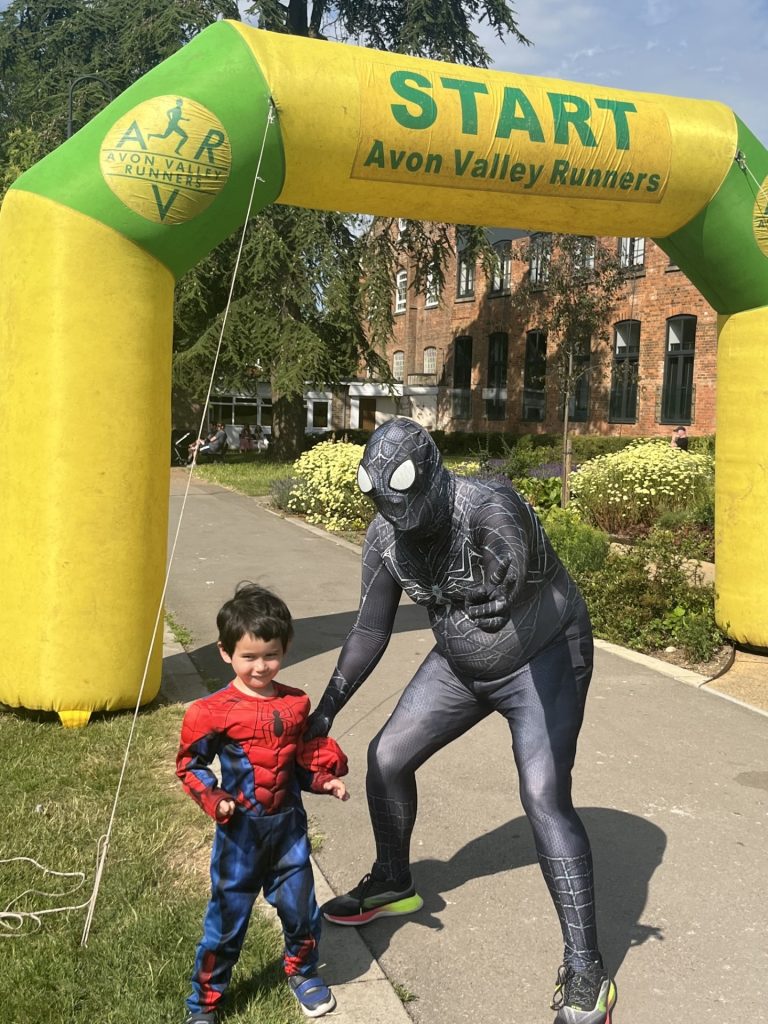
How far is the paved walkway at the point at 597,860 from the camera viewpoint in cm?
304

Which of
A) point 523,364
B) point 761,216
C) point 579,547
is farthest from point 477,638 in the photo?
point 523,364

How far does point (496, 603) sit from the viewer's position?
8.46 feet

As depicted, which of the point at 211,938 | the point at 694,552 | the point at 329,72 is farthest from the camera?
the point at 694,552

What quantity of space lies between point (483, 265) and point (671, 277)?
525 cm

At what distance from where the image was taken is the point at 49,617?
5262 mm

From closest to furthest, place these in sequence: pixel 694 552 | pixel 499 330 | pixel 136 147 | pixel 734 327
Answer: pixel 136 147
pixel 734 327
pixel 694 552
pixel 499 330

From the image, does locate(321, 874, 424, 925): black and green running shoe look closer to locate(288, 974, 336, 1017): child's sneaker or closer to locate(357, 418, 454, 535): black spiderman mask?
locate(288, 974, 336, 1017): child's sneaker

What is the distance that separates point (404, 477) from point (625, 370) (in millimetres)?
26306

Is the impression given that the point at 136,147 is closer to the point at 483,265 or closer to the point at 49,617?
the point at 49,617

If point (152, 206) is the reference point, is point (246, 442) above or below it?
below

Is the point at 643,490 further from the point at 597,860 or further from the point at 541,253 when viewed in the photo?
the point at 541,253

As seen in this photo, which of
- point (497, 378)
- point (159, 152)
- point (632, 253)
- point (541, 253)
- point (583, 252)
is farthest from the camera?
point (497, 378)

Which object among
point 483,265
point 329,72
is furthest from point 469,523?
point 483,265

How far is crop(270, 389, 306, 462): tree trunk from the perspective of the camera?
27.2 metres
